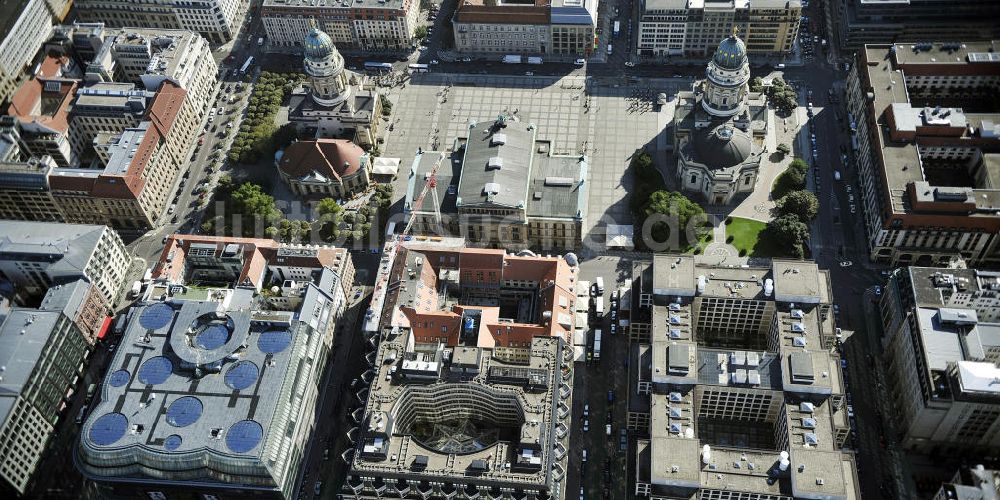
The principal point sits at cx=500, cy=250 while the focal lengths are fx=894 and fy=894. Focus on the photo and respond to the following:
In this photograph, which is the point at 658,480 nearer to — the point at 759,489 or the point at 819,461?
the point at 759,489

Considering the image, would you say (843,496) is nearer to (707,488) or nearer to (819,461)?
(819,461)

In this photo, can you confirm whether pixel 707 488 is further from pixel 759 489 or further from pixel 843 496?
pixel 843 496

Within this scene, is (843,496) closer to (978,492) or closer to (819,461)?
(819,461)

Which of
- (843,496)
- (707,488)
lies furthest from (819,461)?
(707,488)

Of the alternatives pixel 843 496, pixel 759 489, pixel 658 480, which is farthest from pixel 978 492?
pixel 658 480

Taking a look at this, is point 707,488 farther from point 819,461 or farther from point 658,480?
point 819,461

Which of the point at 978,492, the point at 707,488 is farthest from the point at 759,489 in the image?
the point at 978,492
